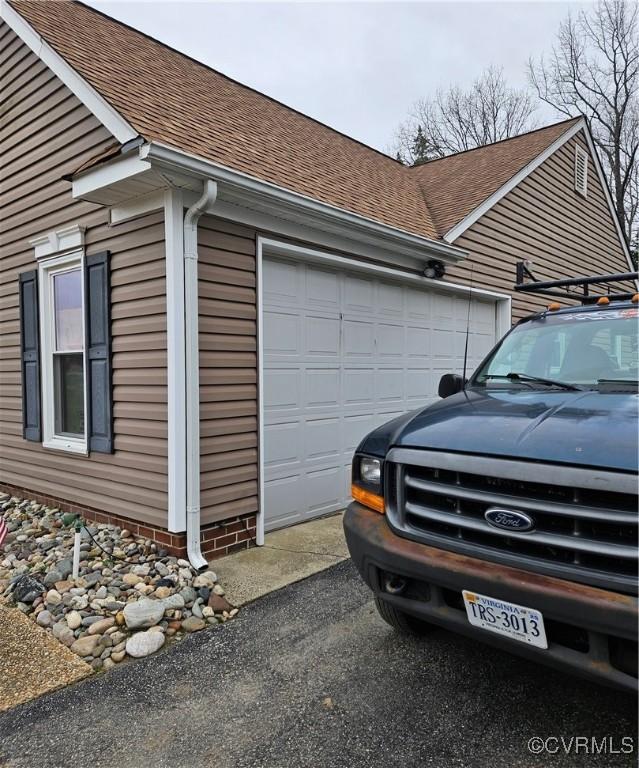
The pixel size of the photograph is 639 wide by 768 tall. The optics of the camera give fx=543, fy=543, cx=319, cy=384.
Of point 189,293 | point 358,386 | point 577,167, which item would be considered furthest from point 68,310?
point 577,167

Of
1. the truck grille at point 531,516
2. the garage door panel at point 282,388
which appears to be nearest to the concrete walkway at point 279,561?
the garage door panel at point 282,388

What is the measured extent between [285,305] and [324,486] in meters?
1.94

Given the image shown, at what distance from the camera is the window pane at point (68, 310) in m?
5.23

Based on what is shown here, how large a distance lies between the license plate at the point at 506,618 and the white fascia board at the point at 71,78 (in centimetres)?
363

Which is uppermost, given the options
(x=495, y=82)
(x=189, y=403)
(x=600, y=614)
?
(x=495, y=82)

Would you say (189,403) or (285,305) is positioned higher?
(285,305)

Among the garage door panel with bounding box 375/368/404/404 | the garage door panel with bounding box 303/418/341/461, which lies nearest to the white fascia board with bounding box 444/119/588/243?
the garage door panel with bounding box 375/368/404/404

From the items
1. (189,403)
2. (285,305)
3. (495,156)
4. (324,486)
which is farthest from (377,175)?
(189,403)

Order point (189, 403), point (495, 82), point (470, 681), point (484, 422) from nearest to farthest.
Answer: point (484, 422), point (470, 681), point (189, 403), point (495, 82)

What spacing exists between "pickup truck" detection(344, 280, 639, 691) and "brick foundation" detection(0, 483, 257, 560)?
1.87 metres

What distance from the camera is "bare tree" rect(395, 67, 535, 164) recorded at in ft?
77.6

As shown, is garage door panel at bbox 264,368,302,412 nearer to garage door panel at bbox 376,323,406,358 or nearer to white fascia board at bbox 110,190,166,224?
garage door panel at bbox 376,323,406,358

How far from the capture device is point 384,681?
267cm

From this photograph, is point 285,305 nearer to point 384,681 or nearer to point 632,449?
point 384,681
